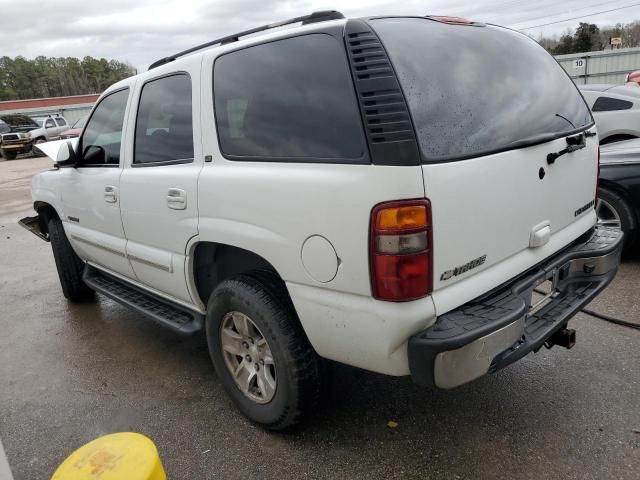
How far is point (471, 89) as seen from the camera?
216cm

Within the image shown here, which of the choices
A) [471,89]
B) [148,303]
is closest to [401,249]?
[471,89]

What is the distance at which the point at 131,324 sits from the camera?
426 centimetres

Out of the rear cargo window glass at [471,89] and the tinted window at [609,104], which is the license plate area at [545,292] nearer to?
the rear cargo window glass at [471,89]

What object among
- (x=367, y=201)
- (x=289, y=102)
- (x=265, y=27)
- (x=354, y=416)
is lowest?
(x=354, y=416)

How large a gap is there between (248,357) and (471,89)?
1.69m

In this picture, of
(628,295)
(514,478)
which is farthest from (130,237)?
(628,295)

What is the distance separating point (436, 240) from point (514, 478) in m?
1.14

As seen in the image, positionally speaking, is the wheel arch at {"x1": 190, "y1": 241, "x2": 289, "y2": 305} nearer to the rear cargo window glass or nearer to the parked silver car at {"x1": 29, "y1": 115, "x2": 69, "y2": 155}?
the rear cargo window glass

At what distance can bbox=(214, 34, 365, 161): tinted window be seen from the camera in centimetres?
203

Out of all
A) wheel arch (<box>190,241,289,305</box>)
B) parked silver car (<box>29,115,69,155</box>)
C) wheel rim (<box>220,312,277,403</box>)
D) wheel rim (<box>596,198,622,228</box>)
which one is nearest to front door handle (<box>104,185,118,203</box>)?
wheel arch (<box>190,241,289,305</box>)

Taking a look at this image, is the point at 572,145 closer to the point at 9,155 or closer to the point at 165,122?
the point at 165,122

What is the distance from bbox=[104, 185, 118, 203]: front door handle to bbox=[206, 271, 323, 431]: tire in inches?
46.6

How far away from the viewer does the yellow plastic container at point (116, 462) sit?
160 cm

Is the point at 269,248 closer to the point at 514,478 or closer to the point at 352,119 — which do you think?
the point at 352,119
